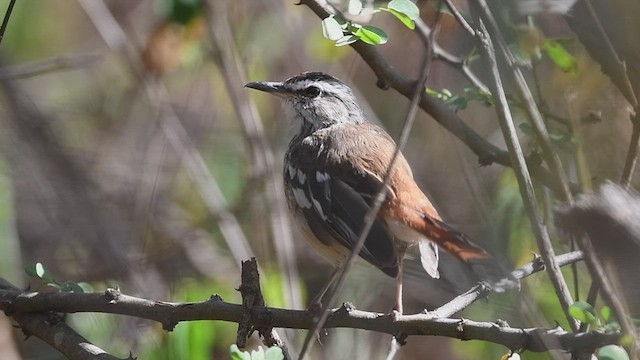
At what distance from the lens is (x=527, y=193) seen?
2789mm

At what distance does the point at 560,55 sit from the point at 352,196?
1.05m

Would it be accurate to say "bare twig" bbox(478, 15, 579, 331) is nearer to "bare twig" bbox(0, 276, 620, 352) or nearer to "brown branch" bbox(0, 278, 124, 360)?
"bare twig" bbox(0, 276, 620, 352)

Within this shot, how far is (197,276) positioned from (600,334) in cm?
386

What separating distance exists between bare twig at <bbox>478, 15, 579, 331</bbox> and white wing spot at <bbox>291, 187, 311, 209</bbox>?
1404 mm

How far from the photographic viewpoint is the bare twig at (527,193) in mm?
2703

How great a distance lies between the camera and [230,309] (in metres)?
3.27

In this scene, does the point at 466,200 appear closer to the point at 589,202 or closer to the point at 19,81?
the point at 19,81

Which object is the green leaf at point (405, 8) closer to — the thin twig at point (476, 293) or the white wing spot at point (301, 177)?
the thin twig at point (476, 293)

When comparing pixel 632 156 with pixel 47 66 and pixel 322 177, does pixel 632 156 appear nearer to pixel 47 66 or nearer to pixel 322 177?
pixel 322 177

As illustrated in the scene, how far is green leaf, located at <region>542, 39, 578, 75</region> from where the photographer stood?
389 centimetres

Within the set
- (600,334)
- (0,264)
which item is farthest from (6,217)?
(600,334)

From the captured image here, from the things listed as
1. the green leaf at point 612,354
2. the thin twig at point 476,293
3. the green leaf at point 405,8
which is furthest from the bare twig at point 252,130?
the green leaf at point 612,354

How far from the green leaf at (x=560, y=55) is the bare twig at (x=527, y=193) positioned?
2.64ft

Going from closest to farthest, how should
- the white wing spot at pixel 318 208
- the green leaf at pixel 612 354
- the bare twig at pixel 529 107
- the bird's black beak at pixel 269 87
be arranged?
the green leaf at pixel 612 354 → the bare twig at pixel 529 107 → the white wing spot at pixel 318 208 → the bird's black beak at pixel 269 87
